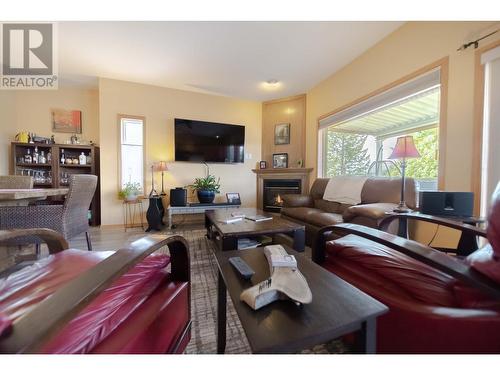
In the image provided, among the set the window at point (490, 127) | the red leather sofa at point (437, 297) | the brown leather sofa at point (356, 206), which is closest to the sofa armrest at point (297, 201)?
the brown leather sofa at point (356, 206)

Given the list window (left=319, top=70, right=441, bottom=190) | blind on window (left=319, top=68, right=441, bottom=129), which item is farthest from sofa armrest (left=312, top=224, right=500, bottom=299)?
blind on window (left=319, top=68, right=441, bottom=129)

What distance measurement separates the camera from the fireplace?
3.91 meters

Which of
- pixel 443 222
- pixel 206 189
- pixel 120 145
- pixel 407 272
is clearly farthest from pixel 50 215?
pixel 443 222

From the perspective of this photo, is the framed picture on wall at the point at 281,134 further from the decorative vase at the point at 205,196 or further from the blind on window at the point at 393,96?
the decorative vase at the point at 205,196

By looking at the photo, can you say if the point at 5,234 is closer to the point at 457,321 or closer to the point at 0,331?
the point at 0,331

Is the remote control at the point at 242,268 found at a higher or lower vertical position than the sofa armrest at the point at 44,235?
lower

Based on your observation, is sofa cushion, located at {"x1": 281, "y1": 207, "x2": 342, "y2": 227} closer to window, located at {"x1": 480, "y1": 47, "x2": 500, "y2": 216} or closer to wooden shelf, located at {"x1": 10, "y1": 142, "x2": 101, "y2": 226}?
window, located at {"x1": 480, "y1": 47, "x2": 500, "y2": 216}

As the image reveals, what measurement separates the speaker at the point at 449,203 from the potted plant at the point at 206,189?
2859mm

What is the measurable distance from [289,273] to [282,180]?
334 centimetres

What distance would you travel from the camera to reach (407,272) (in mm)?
712

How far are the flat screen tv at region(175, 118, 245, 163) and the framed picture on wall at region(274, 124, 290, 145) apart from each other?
0.68m

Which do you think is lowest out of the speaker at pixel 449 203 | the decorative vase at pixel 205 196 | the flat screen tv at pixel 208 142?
the decorative vase at pixel 205 196

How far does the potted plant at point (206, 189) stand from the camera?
353 cm
